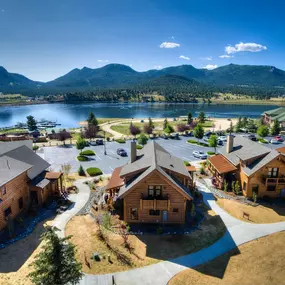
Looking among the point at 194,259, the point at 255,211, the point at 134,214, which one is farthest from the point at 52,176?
the point at 255,211

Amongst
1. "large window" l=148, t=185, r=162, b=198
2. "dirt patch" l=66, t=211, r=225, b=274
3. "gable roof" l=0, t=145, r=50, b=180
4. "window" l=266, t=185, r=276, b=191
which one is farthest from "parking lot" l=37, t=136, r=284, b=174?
"dirt patch" l=66, t=211, r=225, b=274

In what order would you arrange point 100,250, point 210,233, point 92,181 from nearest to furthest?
point 100,250 < point 210,233 < point 92,181

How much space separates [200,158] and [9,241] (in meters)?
36.8

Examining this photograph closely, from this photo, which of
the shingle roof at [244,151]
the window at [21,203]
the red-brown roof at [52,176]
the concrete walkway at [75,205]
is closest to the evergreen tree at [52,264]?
the concrete walkway at [75,205]

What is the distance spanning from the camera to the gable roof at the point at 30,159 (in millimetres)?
30322

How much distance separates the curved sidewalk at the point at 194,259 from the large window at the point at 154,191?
678 cm

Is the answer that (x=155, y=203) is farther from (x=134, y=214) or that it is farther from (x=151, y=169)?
(x=151, y=169)

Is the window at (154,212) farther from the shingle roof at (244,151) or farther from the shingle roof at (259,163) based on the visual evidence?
the shingle roof at (244,151)

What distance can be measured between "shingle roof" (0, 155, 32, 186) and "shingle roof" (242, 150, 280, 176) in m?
27.3

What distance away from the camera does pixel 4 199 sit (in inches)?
960

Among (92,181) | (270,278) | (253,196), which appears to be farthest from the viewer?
(92,181)

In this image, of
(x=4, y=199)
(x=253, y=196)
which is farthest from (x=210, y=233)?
(x=4, y=199)

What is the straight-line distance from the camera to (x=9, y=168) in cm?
2684

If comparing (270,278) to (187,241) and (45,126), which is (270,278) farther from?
(45,126)
